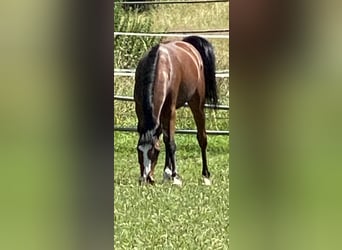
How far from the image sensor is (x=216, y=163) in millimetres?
1145

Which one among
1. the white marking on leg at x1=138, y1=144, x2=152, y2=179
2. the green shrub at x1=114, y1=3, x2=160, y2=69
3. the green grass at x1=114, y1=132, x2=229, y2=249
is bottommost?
the green grass at x1=114, y1=132, x2=229, y2=249

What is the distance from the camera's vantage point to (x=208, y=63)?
3.80 ft

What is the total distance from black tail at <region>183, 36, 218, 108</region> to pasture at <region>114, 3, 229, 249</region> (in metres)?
0.01

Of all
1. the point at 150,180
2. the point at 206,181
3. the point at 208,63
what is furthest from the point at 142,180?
the point at 208,63

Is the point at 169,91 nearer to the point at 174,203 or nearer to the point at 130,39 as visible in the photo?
the point at 130,39

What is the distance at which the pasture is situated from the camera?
115cm

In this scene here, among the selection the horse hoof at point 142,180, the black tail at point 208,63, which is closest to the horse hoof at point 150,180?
the horse hoof at point 142,180

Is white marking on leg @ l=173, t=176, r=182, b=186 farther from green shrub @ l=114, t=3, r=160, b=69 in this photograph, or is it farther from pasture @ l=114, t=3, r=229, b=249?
green shrub @ l=114, t=3, r=160, b=69

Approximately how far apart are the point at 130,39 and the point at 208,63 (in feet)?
0.60

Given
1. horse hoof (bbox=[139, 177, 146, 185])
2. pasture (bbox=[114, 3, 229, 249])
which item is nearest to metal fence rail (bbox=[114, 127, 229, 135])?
pasture (bbox=[114, 3, 229, 249])
